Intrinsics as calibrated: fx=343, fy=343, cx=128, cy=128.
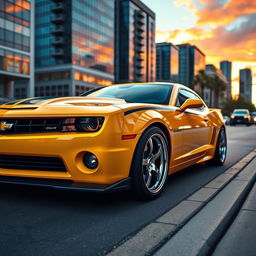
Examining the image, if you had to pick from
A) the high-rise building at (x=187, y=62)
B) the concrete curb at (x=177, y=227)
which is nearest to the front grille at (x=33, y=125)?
the concrete curb at (x=177, y=227)

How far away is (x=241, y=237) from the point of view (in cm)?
264

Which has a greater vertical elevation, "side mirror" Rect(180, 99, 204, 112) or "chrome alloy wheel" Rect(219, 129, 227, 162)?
"side mirror" Rect(180, 99, 204, 112)

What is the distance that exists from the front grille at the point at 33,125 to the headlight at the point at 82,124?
0.07 m

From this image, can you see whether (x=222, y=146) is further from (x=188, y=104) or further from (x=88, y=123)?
(x=88, y=123)

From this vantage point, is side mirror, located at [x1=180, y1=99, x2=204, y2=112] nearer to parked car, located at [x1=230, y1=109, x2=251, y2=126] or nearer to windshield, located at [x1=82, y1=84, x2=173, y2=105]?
windshield, located at [x1=82, y1=84, x2=173, y2=105]

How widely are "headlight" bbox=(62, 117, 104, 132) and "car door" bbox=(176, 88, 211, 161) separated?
58.8 inches

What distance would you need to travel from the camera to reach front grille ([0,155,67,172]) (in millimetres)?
3086

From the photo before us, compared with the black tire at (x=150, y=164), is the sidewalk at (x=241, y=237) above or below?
below

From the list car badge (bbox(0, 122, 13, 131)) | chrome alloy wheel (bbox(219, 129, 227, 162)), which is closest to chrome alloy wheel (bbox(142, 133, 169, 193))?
car badge (bbox(0, 122, 13, 131))

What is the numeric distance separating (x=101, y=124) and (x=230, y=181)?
2.32m

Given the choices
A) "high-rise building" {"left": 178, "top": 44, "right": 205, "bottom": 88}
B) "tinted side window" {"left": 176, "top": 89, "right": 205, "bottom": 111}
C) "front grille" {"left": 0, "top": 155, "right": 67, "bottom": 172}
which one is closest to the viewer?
"front grille" {"left": 0, "top": 155, "right": 67, "bottom": 172}

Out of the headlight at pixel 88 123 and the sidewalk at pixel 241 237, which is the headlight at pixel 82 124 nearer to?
the headlight at pixel 88 123

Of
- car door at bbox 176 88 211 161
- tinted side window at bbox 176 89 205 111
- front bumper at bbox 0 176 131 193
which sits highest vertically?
tinted side window at bbox 176 89 205 111

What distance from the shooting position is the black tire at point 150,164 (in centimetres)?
327
